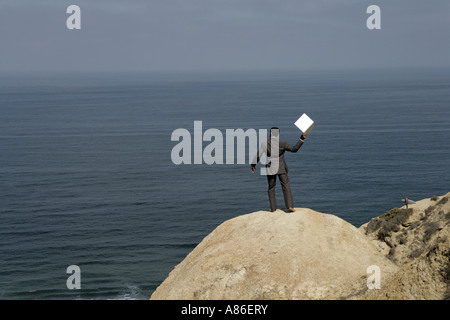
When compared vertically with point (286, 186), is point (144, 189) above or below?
below

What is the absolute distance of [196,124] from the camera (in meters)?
154

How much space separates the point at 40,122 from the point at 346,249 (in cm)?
15631

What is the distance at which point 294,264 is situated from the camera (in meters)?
16.9

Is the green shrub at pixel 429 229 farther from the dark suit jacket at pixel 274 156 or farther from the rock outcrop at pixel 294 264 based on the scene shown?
the dark suit jacket at pixel 274 156

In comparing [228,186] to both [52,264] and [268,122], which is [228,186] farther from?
[268,122]

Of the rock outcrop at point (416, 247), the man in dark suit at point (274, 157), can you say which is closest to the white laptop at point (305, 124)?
the man in dark suit at point (274, 157)

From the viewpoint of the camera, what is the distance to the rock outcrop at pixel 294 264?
14.3 m

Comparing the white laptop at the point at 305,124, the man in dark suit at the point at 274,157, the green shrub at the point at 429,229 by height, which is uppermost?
the white laptop at the point at 305,124

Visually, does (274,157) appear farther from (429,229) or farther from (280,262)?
(429,229)

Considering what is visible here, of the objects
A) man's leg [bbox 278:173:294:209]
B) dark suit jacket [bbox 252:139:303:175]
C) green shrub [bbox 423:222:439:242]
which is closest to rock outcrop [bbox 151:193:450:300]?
man's leg [bbox 278:173:294:209]

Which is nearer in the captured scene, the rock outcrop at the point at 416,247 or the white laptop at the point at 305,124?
the rock outcrop at the point at 416,247

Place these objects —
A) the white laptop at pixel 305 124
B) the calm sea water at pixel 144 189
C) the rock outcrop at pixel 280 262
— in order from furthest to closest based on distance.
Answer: the calm sea water at pixel 144 189 → the rock outcrop at pixel 280 262 → the white laptop at pixel 305 124

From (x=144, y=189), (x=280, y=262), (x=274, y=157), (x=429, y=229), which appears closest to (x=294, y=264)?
(x=280, y=262)
